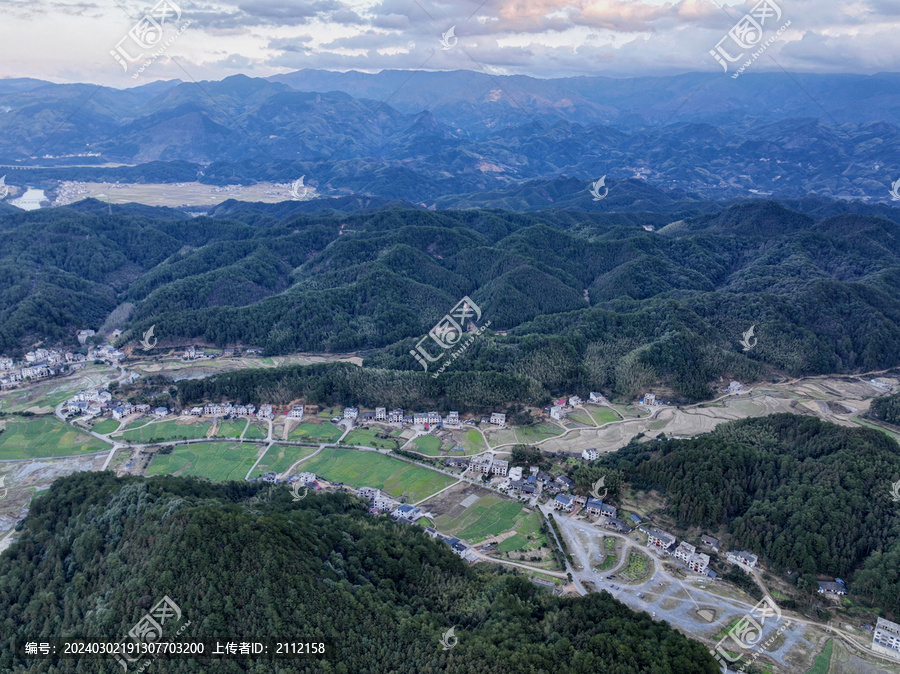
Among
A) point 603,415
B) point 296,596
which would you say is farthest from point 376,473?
point 603,415

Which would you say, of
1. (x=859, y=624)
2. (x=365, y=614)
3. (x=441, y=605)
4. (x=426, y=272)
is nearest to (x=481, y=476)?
(x=441, y=605)

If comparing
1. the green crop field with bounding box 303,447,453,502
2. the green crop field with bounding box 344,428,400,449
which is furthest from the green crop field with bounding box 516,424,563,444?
the green crop field with bounding box 344,428,400,449

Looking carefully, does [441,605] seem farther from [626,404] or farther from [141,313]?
[141,313]
